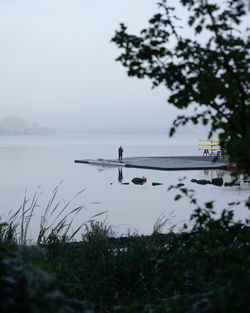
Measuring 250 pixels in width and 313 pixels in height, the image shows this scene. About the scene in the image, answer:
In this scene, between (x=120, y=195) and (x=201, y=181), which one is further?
(x=201, y=181)

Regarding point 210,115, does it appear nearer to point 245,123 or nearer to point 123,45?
Answer: point 245,123

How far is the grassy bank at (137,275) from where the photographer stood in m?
2.45

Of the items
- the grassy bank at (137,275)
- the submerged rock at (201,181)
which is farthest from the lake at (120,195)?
the grassy bank at (137,275)

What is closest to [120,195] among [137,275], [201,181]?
[201,181]

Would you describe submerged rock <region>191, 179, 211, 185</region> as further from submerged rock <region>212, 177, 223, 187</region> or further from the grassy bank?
the grassy bank

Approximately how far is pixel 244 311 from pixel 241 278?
0.95ft

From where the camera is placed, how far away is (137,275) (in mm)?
5430

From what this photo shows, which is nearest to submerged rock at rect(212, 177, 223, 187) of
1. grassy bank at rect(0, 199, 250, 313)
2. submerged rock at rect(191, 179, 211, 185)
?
submerged rock at rect(191, 179, 211, 185)

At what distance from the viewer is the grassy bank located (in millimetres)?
2451

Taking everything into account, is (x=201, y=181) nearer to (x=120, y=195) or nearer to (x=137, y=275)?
(x=120, y=195)

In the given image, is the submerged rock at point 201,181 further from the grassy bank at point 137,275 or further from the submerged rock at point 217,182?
the grassy bank at point 137,275

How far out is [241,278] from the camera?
2691 mm

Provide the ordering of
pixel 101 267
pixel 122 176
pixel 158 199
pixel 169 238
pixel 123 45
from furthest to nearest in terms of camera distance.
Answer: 1. pixel 122 176
2. pixel 158 199
3. pixel 169 238
4. pixel 101 267
5. pixel 123 45

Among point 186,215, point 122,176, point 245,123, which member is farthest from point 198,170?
point 245,123
